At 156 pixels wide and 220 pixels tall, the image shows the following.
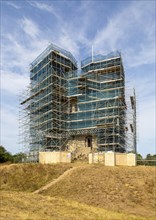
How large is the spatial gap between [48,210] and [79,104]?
3891 centimetres

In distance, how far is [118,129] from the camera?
56219 mm

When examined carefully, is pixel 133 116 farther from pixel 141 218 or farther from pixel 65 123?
pixel 141 218

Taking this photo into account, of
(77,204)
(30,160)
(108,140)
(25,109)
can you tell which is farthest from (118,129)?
(77,204)

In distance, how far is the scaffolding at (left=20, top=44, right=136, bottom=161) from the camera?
5769cm

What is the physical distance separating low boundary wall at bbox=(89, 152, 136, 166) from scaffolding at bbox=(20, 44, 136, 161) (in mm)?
8722

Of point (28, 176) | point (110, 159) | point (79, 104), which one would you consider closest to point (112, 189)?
point (110, 159)

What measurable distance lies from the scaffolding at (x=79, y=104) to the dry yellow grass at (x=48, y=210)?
28.8 m

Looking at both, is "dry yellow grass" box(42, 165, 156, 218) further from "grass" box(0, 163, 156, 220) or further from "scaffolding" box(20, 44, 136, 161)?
"scaffolding" box(20, 44, 136, 161)

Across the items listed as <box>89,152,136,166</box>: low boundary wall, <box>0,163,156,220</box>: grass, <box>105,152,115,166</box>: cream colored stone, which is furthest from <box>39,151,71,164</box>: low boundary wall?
<box>105,152,115,166</box>: cream colored stone

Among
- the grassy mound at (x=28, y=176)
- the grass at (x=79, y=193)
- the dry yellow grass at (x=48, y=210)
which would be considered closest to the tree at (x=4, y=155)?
the grassy mound at (x=28, y=176)

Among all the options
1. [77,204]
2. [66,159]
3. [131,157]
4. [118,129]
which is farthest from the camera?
[118,129]

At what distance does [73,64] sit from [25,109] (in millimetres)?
14975

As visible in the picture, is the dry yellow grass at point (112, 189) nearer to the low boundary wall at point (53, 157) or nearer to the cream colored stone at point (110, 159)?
the cream colored stone at point (110, 159)

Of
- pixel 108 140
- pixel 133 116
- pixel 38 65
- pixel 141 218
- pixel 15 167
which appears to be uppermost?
pixel 38 65
